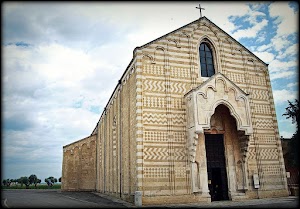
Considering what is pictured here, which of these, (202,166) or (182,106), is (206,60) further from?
(202,166)

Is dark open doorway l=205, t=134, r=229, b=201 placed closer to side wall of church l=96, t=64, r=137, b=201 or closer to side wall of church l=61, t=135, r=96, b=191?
side wall of church l=96, t=64, r=137, b=201

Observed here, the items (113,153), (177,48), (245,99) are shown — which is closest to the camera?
(245,99)

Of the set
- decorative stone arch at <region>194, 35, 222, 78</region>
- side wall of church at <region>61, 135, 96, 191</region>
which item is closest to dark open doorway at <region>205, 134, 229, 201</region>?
decorative stone arch at <region>194, 35, 222, 78</region>

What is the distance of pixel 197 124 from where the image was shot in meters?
17.3

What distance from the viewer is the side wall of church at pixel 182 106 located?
1731cm

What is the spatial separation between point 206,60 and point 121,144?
10.1 metres

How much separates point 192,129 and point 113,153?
36.8 feet

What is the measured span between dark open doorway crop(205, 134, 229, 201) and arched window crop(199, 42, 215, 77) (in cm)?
511

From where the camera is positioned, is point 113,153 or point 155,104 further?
point 113,153

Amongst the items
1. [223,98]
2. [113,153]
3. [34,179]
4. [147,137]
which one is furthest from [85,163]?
[34,179]

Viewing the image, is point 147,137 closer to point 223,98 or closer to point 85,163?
point 223,98

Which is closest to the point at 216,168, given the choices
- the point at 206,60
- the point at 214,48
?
the point at 206,60

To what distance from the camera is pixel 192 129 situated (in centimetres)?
1766

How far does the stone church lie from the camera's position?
1736 cm
